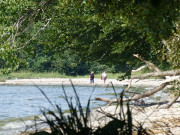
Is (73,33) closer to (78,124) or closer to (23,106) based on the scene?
(23,106)

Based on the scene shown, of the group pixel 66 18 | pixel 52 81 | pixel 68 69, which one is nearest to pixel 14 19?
pixel 66 18

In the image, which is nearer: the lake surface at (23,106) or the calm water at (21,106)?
the lake surface at (23,106)

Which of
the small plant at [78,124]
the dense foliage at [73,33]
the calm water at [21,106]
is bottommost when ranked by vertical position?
the calm water at [21,106]

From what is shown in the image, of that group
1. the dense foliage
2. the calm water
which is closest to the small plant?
the calm water

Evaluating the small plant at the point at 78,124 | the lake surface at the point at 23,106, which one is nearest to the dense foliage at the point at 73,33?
the lake surface at the point at 23,106

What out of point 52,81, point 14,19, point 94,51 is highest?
point 14,19

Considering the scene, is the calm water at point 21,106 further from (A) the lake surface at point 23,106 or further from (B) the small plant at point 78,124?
(B) the small plant at point 78,124

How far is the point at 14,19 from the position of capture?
1545 centimetres

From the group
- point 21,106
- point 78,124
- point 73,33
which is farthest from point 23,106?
point 78,124

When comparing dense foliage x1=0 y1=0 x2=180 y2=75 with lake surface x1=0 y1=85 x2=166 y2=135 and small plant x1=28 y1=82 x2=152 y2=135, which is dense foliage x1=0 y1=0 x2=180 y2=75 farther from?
small plant x1=28 y1=82 x2=152 y2=135

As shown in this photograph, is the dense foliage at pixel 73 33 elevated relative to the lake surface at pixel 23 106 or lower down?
elevated

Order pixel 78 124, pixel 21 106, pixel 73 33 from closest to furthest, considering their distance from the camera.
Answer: pixel 78 124, pixel 73 33, pixel 21 106

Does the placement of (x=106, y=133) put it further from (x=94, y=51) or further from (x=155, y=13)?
(x=94, y=51)

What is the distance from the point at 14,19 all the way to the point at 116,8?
8.92m
